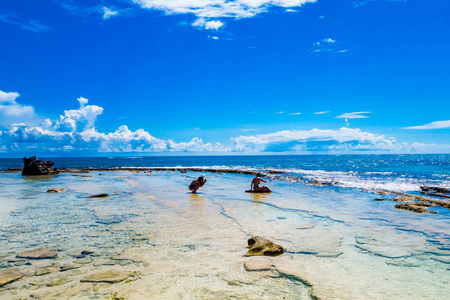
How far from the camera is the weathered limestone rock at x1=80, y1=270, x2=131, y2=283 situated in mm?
6334

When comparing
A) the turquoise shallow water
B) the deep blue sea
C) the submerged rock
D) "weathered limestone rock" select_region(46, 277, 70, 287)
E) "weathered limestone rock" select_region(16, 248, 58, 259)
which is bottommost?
the deep blue sea

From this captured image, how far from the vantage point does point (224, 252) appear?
840 centimetres

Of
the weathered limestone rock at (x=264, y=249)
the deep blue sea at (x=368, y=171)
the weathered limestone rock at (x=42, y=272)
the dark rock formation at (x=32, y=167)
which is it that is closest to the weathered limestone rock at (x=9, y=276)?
the weathered limestone rock at (x=42, y=272)

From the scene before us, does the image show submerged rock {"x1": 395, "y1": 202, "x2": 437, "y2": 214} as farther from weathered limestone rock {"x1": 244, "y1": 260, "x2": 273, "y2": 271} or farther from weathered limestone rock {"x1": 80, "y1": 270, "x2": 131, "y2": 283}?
weathered limestone rock {"x1": 80, "y1": 270, "x2": 131, "y2": 283}

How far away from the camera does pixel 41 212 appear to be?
46.2 feet

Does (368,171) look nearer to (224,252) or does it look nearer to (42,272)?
(224,252)

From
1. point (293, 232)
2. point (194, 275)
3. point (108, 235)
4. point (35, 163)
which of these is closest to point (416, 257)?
point (293, 232)

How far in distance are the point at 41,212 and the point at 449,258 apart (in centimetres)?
1752

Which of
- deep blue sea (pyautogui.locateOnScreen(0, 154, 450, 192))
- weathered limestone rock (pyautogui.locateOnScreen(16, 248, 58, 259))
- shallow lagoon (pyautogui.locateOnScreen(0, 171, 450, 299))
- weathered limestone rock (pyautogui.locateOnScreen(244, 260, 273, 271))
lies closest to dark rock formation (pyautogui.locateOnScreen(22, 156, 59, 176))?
shallow lagoon (pyautogui.locateOnScreen(0, 171, 450, 299))

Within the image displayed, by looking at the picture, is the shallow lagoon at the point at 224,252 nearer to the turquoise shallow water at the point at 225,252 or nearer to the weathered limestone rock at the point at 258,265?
the turquoise shallow water at the point at 225,252

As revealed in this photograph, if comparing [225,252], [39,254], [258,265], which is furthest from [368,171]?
[39,254]

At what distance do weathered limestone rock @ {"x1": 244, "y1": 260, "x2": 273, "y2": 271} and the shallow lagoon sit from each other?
14 centimetres

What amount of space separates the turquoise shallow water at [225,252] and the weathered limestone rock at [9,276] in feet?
0.61

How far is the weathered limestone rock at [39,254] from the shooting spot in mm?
7789
